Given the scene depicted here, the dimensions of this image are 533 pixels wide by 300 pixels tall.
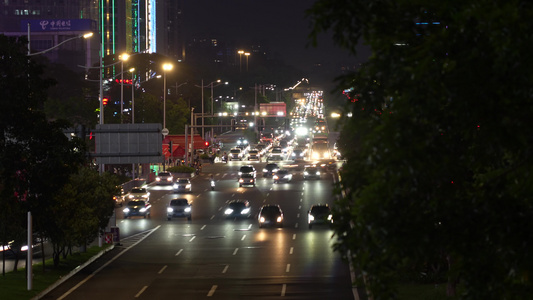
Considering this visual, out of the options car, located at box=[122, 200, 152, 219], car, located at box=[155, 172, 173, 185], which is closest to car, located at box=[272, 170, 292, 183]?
car, located at box=[155, 172, 173, 185]

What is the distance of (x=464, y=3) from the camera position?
10672 mm

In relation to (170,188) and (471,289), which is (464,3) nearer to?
(471,289)

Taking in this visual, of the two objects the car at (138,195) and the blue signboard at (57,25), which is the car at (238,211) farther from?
the blue signboard at (57,25)

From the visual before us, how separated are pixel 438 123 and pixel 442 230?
1331 mm

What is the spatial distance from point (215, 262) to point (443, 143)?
2812cm

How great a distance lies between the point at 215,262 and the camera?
126 feet

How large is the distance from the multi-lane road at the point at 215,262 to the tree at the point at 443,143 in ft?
33.4

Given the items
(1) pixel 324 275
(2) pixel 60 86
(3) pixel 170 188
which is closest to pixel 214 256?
(1) pixel 324 275

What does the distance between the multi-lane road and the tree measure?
400 inches

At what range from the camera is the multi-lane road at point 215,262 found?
3048cm

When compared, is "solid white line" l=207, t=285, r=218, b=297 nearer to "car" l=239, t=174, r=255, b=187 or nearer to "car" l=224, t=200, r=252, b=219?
"car" l=224, t=200, r=252, b=219

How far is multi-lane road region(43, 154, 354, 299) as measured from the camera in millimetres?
30484

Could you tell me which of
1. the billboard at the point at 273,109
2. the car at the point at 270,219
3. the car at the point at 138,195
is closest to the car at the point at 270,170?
the car at the point at 138,195

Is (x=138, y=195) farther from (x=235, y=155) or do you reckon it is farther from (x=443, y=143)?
(x=235, y=155)
